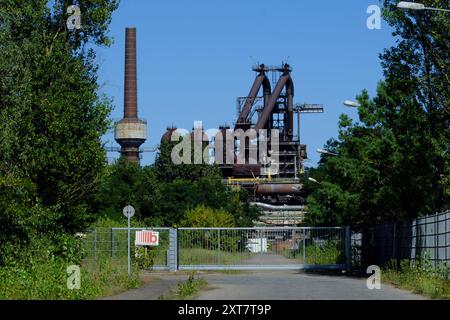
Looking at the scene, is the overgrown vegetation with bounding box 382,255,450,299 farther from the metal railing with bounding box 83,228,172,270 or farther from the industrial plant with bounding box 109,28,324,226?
the industrial plant with bounding box 109,28,324,226

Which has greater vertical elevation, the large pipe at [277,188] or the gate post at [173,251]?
the large pipe at [277,188]

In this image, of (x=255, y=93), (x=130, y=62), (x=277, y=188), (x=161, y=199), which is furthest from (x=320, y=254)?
(x=255, y=93)

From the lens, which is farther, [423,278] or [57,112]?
[57,112]

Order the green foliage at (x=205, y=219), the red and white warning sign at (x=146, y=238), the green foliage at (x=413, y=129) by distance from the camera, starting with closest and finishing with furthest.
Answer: the green foliage at (x=413, y=129), the red and white warning sign at (x=146, y=238), the green foliage at (x=205, y=219)

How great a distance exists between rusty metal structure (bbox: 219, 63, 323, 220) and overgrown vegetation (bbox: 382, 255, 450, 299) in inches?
3806

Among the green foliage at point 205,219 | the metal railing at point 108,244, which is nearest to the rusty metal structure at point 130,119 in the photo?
the green foliage at point 205,219

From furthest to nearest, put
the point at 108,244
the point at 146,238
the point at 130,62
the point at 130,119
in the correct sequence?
the point at 130,119 < the point at 130,62 < the point at 108,244 < the point at 146,238

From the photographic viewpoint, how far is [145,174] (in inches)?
3932

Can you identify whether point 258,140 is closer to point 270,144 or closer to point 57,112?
point 270,144

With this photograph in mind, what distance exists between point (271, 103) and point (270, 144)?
22.9 feet

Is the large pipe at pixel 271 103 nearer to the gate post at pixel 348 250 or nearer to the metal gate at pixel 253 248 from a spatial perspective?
the metal gate at pixel 253 248

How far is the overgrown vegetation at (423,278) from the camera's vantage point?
24.6 meters

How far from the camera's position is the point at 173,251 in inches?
1794

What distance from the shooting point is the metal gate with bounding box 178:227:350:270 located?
1820 inches
